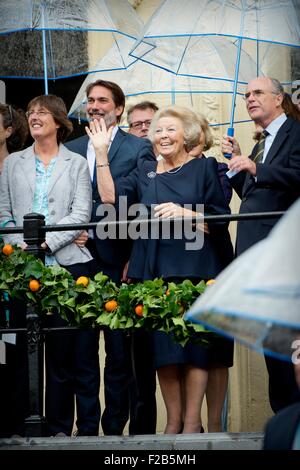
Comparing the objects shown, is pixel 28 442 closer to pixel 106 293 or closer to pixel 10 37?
pixel 106 293

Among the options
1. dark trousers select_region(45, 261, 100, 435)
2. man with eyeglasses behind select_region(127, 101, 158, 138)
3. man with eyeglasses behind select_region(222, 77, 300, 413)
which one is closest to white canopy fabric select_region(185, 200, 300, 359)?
man with eyeglasses behind select_region(222, 77, 300, 413)

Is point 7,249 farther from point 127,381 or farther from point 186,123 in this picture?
point 186,123

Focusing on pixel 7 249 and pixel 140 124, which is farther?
pixel 140 124

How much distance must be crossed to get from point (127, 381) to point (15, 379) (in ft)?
2.42

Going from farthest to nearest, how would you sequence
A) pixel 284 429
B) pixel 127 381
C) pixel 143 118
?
pixel 143 118
pixel 127 381
pixel 284 429

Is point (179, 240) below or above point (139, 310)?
above

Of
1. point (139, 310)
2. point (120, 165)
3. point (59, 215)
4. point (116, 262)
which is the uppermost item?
point (120, 165)

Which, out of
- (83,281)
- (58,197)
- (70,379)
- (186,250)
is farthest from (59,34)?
(70,379)

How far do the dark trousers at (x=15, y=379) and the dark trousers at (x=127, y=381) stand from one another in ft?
1.75

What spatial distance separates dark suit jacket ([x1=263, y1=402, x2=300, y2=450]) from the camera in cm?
243

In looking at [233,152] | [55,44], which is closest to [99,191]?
[233,152]

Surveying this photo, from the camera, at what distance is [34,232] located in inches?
237

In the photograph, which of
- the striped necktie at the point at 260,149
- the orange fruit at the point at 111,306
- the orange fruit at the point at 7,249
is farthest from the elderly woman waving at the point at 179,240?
the orange fruit at the point at 7,249

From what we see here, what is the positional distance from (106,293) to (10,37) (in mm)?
3701
